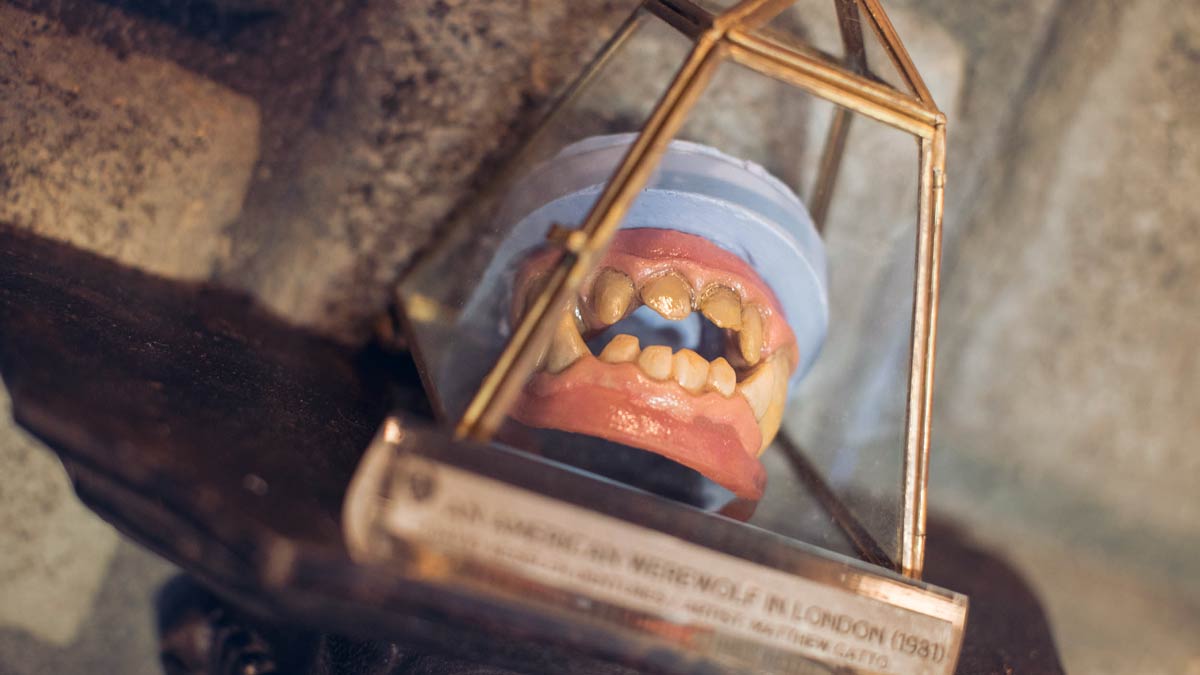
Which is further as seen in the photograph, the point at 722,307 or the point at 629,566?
the point at 722,307

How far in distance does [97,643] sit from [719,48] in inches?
30.1

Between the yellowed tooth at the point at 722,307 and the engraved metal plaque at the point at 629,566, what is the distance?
14 cm

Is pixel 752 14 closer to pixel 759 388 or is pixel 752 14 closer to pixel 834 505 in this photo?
pixel 759 388

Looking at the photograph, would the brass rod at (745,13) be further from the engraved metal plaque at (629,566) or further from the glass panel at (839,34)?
the engraved metal plaque at (629,566)

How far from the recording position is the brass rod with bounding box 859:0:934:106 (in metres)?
0.51

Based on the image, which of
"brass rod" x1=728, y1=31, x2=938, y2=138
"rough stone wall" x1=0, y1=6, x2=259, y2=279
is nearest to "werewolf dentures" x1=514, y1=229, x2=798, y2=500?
"brass rod" x1=728, y1=31, x2=938, y2=138

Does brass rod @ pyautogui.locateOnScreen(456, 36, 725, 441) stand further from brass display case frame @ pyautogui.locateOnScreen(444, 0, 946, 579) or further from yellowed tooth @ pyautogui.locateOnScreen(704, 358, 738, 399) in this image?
yellowed tooth @ pyautogui.locateOnScreen(704, 358, 738, 399)

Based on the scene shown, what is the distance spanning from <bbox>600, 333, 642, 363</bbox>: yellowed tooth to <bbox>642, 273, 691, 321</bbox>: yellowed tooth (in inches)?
1.1

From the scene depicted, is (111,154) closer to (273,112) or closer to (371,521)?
(273,112)

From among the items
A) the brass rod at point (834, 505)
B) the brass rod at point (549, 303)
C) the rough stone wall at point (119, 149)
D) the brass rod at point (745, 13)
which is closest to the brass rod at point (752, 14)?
the brass rod at point (745, 13)

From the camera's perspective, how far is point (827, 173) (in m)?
0.72

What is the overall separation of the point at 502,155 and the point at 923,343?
43 cm

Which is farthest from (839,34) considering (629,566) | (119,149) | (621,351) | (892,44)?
(119,149)

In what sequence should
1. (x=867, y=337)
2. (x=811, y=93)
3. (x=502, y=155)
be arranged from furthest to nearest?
(x=502, y=155)
(x=867, y=337)
(x=811, y=93)
